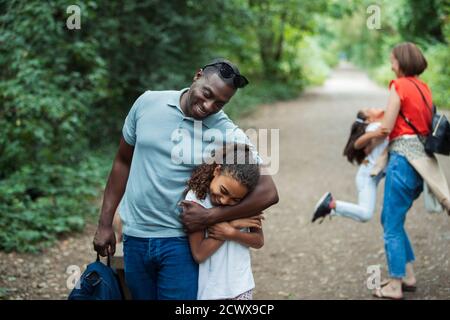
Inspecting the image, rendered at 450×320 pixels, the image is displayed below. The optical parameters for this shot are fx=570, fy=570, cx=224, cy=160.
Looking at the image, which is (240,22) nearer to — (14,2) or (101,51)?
(101,51)

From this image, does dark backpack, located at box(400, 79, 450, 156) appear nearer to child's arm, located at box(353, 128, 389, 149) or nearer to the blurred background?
child's arm, located at box(353, 128, 389, 149)

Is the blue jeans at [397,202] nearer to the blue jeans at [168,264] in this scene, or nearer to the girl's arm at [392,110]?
the girl's arm at [392,110]

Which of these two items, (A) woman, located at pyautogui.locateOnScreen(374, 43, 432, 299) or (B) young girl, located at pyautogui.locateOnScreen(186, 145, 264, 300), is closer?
(B) young girl, located at pyautogui.locateOnScreen(186, 145, 264, 300)

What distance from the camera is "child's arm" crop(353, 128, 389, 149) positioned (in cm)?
462

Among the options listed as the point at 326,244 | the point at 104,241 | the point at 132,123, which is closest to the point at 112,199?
the point at 104,241

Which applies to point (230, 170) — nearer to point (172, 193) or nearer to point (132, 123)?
point (172, 193)

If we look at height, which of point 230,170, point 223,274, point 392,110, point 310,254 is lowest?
point 310,254

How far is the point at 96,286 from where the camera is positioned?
9.36 ft

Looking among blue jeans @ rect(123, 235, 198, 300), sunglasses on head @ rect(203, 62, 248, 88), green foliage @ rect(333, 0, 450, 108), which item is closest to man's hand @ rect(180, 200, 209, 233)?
blue jeans @ rect(123, 235, 198, 300)

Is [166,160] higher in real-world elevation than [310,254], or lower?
higher

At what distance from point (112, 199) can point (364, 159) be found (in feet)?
8.89

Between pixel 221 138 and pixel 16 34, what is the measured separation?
17.0 feet

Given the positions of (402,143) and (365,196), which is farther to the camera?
(365,196)

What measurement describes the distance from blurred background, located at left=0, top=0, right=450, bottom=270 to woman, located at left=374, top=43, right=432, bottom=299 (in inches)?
140
